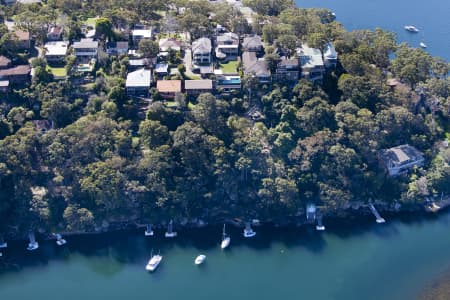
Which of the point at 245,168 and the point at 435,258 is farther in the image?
the point at 245,168

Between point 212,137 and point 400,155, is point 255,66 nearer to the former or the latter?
point 212,137

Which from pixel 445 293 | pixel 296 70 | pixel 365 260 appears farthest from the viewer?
pixel 296 70

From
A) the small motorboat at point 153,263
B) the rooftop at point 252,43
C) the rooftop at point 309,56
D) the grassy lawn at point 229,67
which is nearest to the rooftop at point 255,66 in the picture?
the grassy lawn at point 229,67

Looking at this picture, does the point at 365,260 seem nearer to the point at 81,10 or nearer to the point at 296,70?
the point at 296,70

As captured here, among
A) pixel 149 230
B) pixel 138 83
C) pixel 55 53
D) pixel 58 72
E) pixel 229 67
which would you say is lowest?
pixel 149 230

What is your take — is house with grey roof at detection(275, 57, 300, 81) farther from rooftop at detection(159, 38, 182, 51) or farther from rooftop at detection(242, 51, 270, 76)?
rooftop at detection(159, 38, 182, 51)

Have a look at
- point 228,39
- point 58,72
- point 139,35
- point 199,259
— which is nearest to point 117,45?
point 139,35

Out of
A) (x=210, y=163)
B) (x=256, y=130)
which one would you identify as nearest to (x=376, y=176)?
(x=256, y=130)
